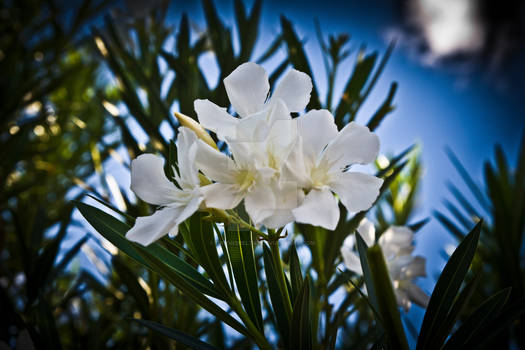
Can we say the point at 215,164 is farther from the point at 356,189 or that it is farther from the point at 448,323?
the point at 448,323

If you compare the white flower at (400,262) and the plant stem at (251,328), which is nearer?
the plant stem at (251,328)

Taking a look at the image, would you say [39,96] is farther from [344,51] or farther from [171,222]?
[171,222]

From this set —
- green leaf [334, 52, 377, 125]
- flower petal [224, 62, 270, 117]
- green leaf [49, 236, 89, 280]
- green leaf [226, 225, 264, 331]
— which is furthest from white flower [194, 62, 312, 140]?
green leaf [49, 236, 89, 280]

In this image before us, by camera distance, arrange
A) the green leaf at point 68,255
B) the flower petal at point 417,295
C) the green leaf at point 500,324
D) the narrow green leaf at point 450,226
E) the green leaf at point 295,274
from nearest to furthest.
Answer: the green leaf at point 500,324 < the green leaf at point 295,274 < the flower petal at point 417,295 < the green leaf at point 68,255 < the narrow green leaf at point 450,226

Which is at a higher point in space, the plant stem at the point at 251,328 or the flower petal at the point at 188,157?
the flower petal at the point at 188,157

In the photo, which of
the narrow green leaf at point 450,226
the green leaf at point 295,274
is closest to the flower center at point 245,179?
the green leaf at point 295,274

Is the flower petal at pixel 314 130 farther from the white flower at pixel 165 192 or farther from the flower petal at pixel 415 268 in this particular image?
the flower petal at pixel 415 268

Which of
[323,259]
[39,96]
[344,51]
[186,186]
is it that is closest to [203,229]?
[186,186]

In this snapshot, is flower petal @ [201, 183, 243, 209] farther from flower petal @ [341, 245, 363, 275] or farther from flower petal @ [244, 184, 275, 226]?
flower petal @ [341, 245, 363, 275]
